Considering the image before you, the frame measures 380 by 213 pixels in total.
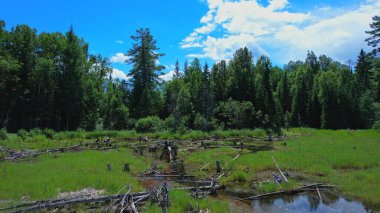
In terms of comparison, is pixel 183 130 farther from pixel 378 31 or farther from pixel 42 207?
pixel 42 207

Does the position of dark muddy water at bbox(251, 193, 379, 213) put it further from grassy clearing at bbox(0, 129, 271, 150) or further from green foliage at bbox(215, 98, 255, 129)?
green foliage at bbox(215, 98, 255, 129)

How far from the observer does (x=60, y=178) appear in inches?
731

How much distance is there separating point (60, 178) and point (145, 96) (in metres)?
52.5

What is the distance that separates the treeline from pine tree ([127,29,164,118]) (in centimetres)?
21

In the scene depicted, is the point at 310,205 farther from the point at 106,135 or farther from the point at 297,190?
the point at 106,135

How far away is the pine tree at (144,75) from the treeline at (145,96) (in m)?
0.21

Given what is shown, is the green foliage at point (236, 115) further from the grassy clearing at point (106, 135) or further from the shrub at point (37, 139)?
the shrub at point (37, 139)

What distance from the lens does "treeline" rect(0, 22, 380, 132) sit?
59656 mm

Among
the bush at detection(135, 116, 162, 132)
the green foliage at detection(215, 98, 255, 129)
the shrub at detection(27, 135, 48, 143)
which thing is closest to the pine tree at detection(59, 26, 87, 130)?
the bush at detection(135, 116, 162, 132)

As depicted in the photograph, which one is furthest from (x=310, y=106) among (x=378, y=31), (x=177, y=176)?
(x=177, y=176)

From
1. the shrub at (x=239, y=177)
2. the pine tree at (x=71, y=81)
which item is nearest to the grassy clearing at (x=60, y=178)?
the shrub at (x=239, y=177)

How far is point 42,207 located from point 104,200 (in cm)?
250

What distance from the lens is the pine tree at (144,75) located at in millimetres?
70438

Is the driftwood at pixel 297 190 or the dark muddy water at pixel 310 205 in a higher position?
the driftwood at pixel 297 190
